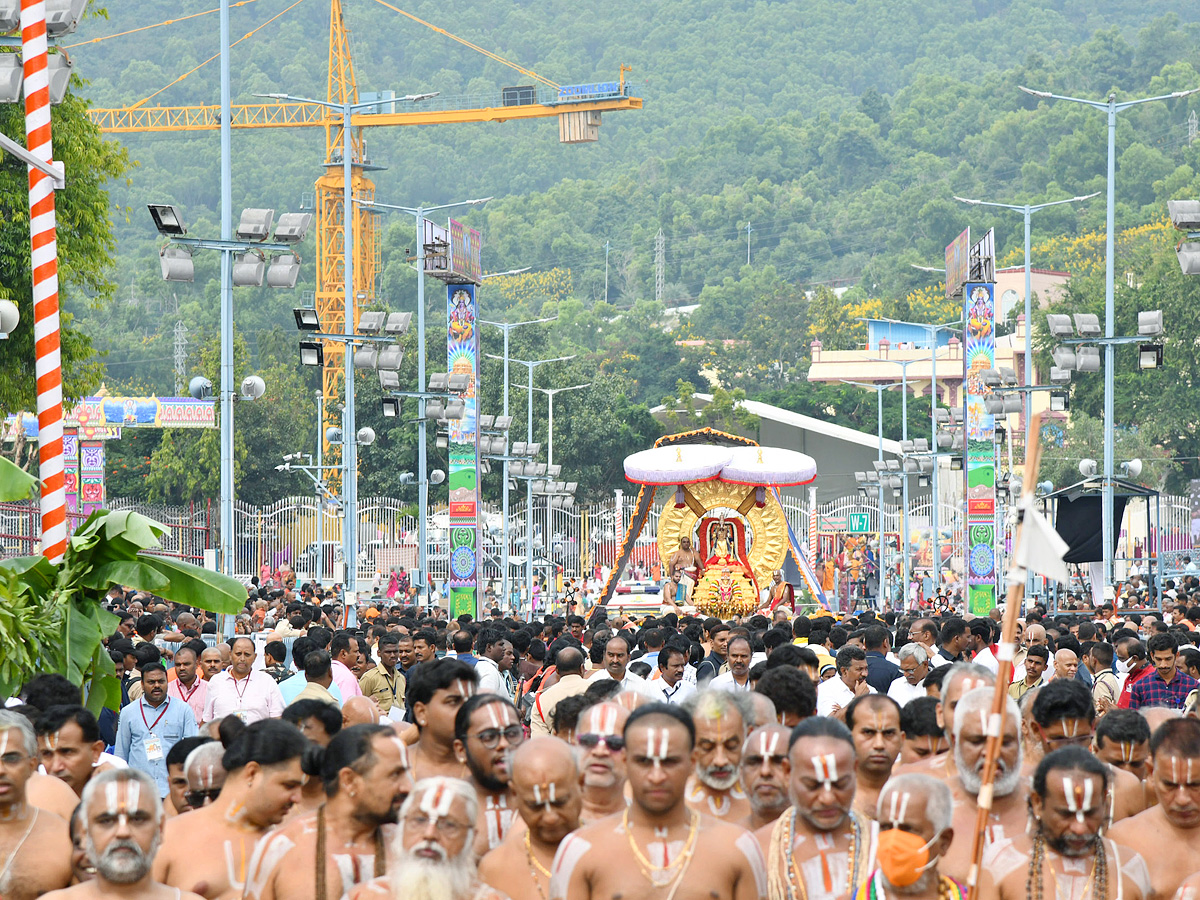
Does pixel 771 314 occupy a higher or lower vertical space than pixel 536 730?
higher

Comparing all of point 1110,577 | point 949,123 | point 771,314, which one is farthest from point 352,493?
point 949,123

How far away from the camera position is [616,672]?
12.3 m

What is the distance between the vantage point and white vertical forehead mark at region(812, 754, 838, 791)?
18.8 ft

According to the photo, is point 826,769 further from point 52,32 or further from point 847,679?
point 52,32

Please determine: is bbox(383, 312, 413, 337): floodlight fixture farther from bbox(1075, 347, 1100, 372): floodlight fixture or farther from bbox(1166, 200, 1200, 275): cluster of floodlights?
bbox(1166, 200, 1200, 275): cluster of floodlights

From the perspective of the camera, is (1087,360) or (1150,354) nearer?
(1087,360)

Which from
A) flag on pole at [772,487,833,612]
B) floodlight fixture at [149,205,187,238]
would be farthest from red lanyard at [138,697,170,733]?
flag on pole at [772,487,833,612]

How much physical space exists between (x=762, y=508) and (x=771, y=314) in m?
63.3

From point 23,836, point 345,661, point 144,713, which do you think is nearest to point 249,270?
point 345,661

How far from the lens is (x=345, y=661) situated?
1296cm

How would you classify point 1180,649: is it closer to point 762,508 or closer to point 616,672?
point 616,672

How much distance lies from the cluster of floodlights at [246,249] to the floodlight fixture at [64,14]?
17.3ft

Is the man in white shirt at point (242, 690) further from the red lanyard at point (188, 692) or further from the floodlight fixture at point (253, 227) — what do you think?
the floodlight fixture at point (253, 227)

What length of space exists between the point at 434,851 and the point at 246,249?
13956 mm
